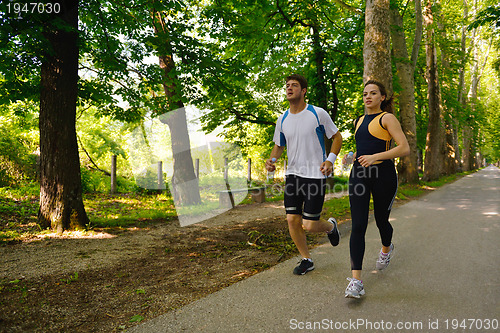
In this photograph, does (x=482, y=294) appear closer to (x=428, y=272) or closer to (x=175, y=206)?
(x=428, y=272)

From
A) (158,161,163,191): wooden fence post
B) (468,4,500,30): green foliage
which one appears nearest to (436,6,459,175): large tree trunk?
(468,4,500,30): green foliage

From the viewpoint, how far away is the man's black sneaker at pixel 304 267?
12.2 feet

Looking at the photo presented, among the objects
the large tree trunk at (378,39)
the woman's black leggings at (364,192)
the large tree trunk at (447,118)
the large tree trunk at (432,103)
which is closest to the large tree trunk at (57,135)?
the woman's black leggings at (364,192)

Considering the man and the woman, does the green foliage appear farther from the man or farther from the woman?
the man

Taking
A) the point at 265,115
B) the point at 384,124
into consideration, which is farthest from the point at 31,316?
the point at 265,115

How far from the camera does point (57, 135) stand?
6246 mm

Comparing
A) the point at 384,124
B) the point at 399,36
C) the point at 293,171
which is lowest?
the point at 293,171

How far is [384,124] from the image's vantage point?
3.31 metres

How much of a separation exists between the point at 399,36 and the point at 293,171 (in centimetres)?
1304

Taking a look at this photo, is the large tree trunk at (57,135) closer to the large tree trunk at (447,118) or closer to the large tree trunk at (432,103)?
the large tree trunk at (432,103)

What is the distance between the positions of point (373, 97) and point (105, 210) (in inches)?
325

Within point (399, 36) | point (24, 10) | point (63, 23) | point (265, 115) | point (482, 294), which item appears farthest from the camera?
point (265, 115)

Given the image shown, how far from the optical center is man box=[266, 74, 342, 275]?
3600mm

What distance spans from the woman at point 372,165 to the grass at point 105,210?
13.8 ft
